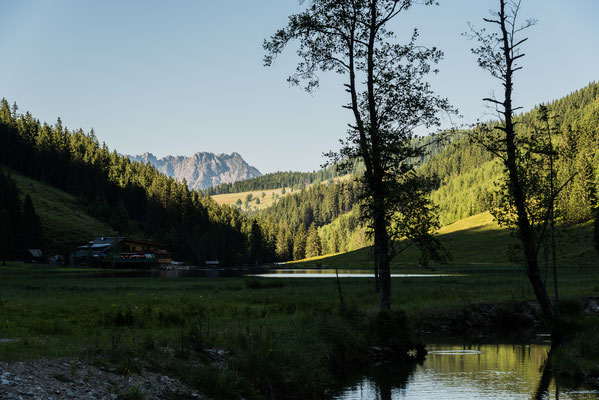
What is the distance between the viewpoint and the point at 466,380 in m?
21.3

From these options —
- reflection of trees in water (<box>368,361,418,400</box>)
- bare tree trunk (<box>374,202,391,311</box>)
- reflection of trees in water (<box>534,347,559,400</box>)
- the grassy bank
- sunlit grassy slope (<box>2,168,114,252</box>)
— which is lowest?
reflection of trees in water (<box>368,361,418,400</box>)

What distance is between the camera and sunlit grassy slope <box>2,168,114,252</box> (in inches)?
5960

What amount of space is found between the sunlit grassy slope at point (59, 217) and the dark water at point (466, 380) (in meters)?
139

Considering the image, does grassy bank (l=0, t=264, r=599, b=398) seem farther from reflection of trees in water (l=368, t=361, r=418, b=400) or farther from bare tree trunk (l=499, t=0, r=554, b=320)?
bare tree trunk (l=499, t=0, r=554, b=320)

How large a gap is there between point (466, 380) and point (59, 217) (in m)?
165

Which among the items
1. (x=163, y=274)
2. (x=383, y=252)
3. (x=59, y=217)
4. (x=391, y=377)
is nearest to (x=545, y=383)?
(x=391, y=377)

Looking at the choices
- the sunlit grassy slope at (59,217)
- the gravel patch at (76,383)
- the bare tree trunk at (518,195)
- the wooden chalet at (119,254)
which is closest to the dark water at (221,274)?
the wooden chalet at (119,254)

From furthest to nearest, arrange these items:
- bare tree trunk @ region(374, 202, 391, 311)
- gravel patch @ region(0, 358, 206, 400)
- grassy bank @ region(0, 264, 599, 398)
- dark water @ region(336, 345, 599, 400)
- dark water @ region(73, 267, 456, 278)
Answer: dark water @ region(73, 267, 456, 278), bare tree trunk @ region(374, 202, 391, 311), dark water @ region(336, 345, 599, 400), grassy bank @ region(0, 264, 599, 398), gravel patch @ region(0, 358, 206, 400)

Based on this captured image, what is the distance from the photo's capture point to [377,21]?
28.1 meters

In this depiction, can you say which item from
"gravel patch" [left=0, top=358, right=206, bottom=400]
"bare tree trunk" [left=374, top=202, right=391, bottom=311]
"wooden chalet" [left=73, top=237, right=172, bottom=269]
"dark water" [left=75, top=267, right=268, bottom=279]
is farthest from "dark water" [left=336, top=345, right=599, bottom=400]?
"wooden chalet" [left=73, top=237, right=172, bottom=269]

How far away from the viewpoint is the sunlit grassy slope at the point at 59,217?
497ft

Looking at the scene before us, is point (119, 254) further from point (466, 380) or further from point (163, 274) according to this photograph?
point (466, 380)

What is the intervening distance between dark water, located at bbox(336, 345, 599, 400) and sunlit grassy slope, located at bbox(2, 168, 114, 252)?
139 m

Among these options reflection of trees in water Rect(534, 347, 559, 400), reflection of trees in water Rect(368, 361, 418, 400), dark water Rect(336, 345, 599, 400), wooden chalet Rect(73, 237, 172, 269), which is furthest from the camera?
wooden chalet Rect(73, 237, 172, 269)
